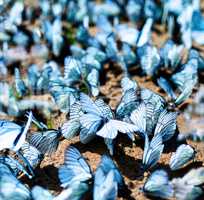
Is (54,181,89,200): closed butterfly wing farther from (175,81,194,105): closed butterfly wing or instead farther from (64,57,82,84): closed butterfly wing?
(64,57,82,84): closed butterfly wing

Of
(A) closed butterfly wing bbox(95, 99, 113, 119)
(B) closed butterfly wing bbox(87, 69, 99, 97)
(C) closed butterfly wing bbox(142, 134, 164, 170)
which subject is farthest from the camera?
(B) closed butterfly wing bbox(87, 69, 99, 97)

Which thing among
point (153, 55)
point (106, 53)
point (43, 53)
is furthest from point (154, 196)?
point (43, 53)

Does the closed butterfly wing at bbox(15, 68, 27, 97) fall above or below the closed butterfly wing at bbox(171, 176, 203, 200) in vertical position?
above

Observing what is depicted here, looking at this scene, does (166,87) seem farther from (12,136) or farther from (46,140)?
(12,136)

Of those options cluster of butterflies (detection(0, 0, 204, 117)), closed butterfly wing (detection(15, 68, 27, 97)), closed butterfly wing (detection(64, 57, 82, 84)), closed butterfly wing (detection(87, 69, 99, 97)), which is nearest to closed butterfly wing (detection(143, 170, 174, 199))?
cluster of butterflies (detection(0, 0, 204, 117))

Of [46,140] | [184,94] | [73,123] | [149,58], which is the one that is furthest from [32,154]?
[149,58]

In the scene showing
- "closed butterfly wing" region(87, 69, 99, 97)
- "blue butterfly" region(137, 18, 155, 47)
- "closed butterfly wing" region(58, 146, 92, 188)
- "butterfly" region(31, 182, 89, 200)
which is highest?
"blue butterfly" region(137, 18, 155, 47)

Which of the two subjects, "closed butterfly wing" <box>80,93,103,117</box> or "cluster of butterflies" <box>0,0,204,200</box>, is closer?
"cluster of butterflies" <box>0,0,204,200</box>
